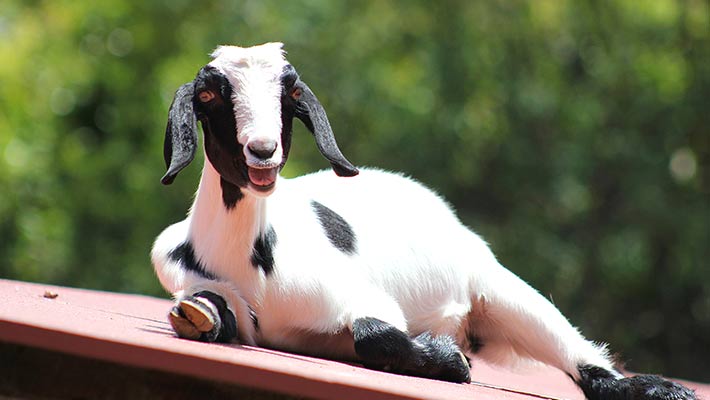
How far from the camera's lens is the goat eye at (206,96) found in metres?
4.01

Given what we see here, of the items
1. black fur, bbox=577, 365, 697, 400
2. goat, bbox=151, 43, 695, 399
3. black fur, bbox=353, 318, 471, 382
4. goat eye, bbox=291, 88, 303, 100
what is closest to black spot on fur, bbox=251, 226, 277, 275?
goat, bbox=151, 43, 695, 399

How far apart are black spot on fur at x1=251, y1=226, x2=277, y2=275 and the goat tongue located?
0.34m

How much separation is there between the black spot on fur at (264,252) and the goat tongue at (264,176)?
34 cm

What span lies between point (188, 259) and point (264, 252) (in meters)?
0.30

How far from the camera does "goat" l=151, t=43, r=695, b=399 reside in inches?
156

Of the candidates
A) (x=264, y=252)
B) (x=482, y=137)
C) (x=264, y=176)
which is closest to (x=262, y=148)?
(x=264, y=176)

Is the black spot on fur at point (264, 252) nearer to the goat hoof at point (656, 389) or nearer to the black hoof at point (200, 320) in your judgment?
the black hoof at point (200, 320)

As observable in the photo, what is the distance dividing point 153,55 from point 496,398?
11712 millimetres

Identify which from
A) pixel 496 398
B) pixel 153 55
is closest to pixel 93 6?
pixel 153 55

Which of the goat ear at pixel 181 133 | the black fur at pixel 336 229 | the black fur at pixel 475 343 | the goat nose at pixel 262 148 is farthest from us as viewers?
the black fur at pixel 475 343

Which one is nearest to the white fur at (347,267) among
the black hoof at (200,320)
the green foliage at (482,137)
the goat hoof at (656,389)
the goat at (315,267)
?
the goat at (315,267)

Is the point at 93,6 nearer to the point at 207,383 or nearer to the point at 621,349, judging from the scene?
the point at 621,349

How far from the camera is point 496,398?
3.71 meters

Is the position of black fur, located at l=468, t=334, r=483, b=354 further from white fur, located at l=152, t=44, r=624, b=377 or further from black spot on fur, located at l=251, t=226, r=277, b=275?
black spot on fur, located at l=251, t=226, r=277, b=275
